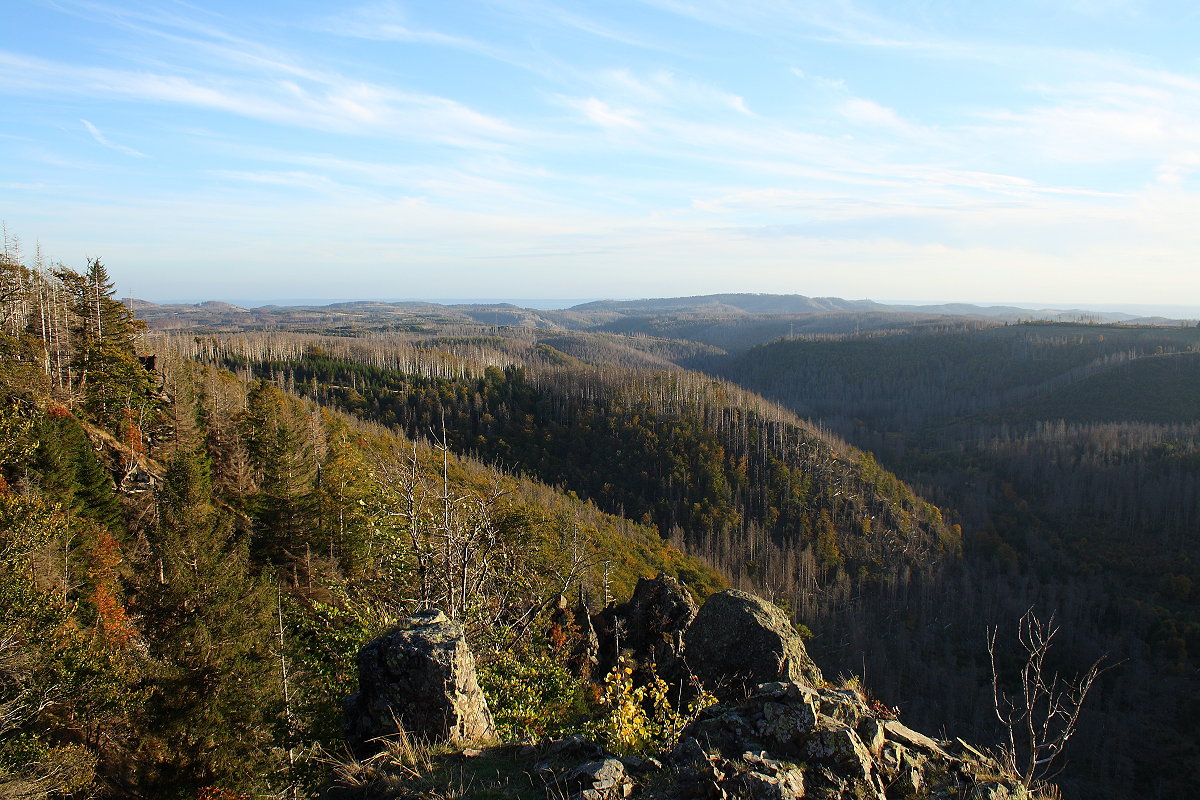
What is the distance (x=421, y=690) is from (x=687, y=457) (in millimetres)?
Result: 96829

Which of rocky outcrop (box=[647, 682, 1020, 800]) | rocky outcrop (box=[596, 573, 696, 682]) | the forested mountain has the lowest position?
the forested mountain

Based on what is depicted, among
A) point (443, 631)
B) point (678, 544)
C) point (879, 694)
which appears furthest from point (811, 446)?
point (443, 631)

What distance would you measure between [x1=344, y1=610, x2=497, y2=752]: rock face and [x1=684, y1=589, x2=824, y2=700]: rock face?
6814 millimetres

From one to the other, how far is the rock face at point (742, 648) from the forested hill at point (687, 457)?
64275mm

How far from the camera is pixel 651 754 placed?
9.59 m

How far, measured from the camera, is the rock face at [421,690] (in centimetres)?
1112

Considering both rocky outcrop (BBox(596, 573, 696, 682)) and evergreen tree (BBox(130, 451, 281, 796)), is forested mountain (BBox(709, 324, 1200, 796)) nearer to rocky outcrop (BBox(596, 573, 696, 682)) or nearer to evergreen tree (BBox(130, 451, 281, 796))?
rocky outcrop (BBox(596, 573, 696, 682))

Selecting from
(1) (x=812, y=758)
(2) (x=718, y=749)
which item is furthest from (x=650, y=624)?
(1) (x=812, y=758)

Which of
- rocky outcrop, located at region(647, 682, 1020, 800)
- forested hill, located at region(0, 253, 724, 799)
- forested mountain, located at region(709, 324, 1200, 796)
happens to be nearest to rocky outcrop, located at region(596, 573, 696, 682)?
forested hill, located at region(0, 253, 724, 799)

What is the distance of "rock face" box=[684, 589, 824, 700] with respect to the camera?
1562cm

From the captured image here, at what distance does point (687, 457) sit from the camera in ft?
349

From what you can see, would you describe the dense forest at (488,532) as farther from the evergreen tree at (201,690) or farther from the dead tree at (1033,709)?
the dead tree at (1033,709)

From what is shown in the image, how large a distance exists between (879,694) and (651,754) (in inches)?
2452

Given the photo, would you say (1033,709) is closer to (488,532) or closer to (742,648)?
(742,648)
